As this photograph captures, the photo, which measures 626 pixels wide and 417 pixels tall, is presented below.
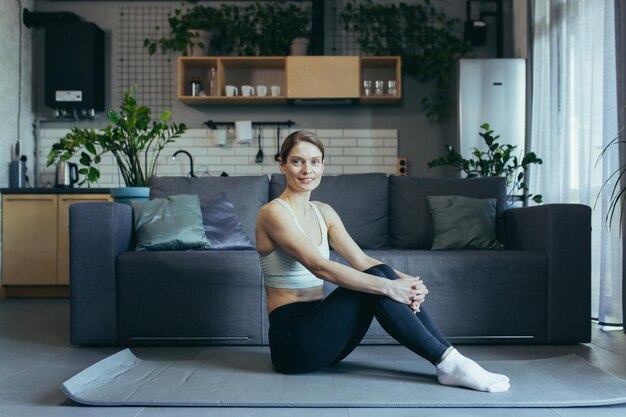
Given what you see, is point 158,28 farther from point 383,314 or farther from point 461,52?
point 383,314

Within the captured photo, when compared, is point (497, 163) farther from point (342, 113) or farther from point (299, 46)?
point (299, 46)

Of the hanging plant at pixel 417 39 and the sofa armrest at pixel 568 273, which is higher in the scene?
the hanging plant at pixel 417 39

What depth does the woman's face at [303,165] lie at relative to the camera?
2.48 m

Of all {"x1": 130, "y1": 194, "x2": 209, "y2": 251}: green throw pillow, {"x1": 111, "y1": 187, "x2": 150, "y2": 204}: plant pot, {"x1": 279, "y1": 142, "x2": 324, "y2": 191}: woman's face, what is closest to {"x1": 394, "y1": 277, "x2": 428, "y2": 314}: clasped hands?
{"x1": 279, "y1": 142, "x2": 324, "y2": 191}: woman's face

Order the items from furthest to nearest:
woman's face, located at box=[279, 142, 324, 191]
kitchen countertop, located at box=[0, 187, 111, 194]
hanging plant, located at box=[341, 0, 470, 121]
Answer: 1. hanging plant, located at box=[341, 0, 470, 121]
2. kitchen countertop, located at box=[0, 187, 111, 194]
3. woman's face, located at box=[279, 142, 324, 191]

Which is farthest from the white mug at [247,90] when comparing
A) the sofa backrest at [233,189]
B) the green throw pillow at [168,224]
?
the green throw pillow at [168,224]

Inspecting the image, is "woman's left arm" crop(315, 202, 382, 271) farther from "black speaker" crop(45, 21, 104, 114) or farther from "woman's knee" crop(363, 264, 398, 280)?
"black speaker" crop(45, 21, 104, 114)

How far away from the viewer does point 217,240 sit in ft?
12.2

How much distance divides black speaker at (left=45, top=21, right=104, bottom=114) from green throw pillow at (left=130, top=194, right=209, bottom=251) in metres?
2.53

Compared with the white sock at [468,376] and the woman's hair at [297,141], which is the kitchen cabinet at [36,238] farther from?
the white sock at [468,376]

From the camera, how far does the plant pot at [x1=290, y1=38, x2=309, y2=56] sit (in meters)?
5.78

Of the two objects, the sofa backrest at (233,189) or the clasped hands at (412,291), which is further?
the sofa backrest at (233,189)

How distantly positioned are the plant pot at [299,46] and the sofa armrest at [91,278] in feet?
9.51

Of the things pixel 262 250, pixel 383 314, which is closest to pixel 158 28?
pixel 262 250
